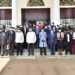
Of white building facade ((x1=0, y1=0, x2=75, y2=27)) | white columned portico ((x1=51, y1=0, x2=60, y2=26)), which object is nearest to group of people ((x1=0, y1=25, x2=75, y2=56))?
white columned portico ((x1=51, y1=0, x2=60, y2=26))

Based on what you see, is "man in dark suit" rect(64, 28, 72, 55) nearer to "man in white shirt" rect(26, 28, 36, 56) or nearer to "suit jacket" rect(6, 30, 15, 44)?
"man in white shirt" rect(26, 28, 36, 56)

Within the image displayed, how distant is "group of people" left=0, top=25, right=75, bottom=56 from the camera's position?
29953mm

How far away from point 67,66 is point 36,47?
917 cm

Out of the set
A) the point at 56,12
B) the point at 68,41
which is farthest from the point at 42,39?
the point at 56,12

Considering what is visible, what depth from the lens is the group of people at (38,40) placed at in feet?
98.3

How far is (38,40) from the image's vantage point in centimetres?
3105

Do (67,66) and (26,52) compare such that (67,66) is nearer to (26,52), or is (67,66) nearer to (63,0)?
(26,52)

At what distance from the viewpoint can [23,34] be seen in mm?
30734

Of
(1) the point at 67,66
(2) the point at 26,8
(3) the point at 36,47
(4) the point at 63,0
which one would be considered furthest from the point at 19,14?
(1) the point at 67,66

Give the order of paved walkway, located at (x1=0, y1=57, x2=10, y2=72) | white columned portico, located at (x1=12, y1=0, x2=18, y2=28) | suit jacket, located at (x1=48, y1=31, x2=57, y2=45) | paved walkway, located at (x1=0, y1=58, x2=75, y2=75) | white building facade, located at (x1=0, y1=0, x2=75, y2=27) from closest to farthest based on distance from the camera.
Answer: paved walkway, located at (x1=0, y1=58, x2=75, y2=75)
paved walkway, located at (x1=0, y1=57, x2=10, y2=72)
suit jacket, located at (x1=48, y1=31, x2=57, y2=45)
white columned portico, located at (x1=12, y1=0, x2=18, y2=28)
white building facade, located at (x1=0, y1=0, x2=75, y2=27)

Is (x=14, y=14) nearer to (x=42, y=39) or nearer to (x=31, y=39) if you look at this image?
(x=31, y=39)

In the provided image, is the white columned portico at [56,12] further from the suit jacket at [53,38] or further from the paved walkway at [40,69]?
the paved walkway at [40,69]

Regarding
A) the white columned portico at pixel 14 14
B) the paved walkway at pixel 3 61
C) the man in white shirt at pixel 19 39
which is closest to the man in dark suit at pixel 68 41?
the man in white shirt at pixel 19 39

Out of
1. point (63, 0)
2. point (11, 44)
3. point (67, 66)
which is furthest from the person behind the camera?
point (63, 0)
